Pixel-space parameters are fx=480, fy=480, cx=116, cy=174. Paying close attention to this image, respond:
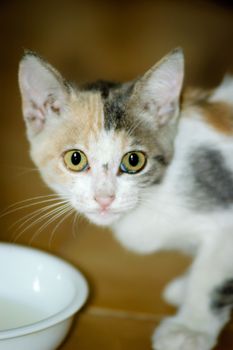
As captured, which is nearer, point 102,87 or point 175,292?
point 102,87

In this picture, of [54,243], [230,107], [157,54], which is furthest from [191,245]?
[157,54]

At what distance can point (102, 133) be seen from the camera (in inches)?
41.6

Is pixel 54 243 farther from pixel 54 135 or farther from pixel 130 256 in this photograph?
pixel 54 135

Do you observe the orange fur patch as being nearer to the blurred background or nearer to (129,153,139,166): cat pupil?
(129,153,139,166): cat pupil

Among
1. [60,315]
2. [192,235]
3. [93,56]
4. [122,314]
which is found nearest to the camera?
[60,315]

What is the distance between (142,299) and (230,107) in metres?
0.62

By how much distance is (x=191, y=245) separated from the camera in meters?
1.19

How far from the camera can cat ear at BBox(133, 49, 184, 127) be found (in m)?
1.03

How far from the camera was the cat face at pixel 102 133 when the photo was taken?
103 centimetres

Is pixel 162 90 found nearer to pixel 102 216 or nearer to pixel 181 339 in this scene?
pixel 102 216

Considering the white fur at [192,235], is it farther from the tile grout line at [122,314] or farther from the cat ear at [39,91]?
the cat ear at [39,91]

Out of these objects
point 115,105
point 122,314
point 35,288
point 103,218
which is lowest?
point 122,314

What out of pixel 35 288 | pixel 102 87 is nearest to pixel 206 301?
pixel 35 288

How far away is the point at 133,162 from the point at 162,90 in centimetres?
18
